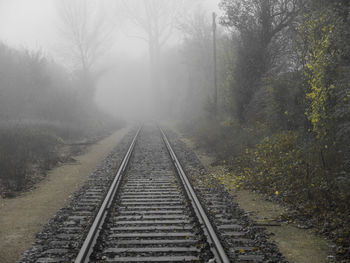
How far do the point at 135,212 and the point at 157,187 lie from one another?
6.77 feet

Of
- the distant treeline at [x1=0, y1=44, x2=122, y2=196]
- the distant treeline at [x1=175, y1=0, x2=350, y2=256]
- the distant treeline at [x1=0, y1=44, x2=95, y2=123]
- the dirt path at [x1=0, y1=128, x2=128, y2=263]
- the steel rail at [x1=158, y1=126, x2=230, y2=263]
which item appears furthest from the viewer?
the distant treeline at [x1=0, y1=44, x2=95, y2=123]

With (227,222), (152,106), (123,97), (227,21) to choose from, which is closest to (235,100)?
(227,21)

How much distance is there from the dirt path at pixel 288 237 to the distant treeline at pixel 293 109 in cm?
31

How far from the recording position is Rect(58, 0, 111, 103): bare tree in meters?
35.0

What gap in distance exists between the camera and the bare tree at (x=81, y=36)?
3500 cm

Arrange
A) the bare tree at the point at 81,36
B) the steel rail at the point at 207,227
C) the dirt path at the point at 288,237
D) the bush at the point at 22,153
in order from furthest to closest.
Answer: the bare tree at the point at 81,36
the bush at the point at 22,153
the dirt path at the point at 288,237
the steel rail at the point at 207,227

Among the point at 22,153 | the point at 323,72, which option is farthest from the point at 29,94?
the point at 323,72

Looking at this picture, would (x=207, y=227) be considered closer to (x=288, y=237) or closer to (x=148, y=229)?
(x=148, y=229)

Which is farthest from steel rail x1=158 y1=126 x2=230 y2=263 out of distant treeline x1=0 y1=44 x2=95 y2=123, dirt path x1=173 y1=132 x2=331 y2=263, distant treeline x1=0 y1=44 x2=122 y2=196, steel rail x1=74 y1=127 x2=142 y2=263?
distant treeline x1=0 y1=44 x2=95 y2=123

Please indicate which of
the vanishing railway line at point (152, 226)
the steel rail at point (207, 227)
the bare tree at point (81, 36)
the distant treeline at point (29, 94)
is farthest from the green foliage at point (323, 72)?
the bare tree at point (81, 36)

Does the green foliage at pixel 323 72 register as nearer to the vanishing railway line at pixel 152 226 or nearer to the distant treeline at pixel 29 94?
the vanishing railway line at pixel 152 226

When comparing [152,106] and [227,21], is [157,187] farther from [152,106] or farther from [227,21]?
[152,106]

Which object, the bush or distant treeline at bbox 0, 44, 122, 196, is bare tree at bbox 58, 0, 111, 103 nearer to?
distant treeline at bbox 0, 44, 122, 196

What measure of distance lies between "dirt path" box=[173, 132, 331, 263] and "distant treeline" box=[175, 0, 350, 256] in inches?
12.3
